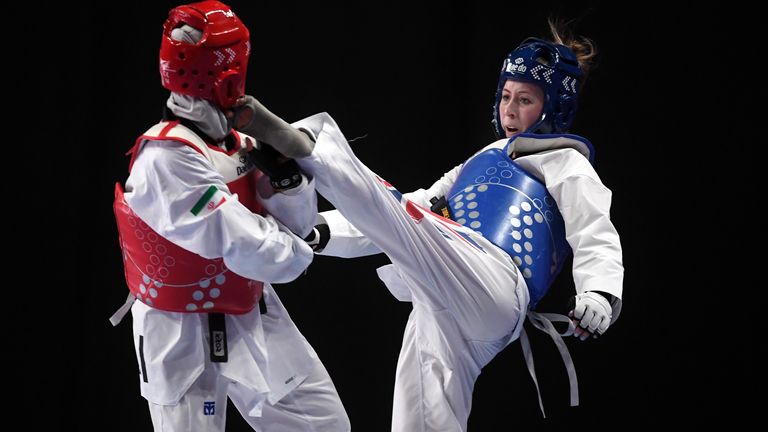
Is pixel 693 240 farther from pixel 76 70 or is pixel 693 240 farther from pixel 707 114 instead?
pixel 76 70

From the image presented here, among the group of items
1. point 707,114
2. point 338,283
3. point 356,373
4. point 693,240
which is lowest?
point 356,373

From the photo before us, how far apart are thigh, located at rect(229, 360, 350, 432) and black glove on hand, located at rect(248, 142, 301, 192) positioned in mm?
597

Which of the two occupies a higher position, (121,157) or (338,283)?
(121,157)

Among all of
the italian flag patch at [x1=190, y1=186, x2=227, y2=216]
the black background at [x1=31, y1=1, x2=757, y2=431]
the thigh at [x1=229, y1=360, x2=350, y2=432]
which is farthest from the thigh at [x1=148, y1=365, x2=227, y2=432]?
the black background at [x1=31, y1=1, x2=757, y2=431]

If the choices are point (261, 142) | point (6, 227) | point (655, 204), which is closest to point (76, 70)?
point (6, 227)

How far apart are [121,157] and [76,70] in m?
0.38

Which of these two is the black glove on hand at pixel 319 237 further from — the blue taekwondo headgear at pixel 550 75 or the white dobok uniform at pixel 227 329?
the blue taekwondo headgear at pixel 550 75

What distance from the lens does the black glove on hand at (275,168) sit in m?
2.71

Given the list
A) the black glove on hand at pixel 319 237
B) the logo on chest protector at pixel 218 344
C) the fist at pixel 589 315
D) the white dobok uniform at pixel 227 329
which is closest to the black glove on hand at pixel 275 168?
the white dobok uniform at pixel 227 329

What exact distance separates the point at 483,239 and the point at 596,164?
1.38 m

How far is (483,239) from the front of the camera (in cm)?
333

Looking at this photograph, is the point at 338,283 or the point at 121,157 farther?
the point at 338,283

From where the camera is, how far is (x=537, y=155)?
351cm

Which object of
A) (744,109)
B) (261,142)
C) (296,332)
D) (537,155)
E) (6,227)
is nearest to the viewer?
(261,142)
